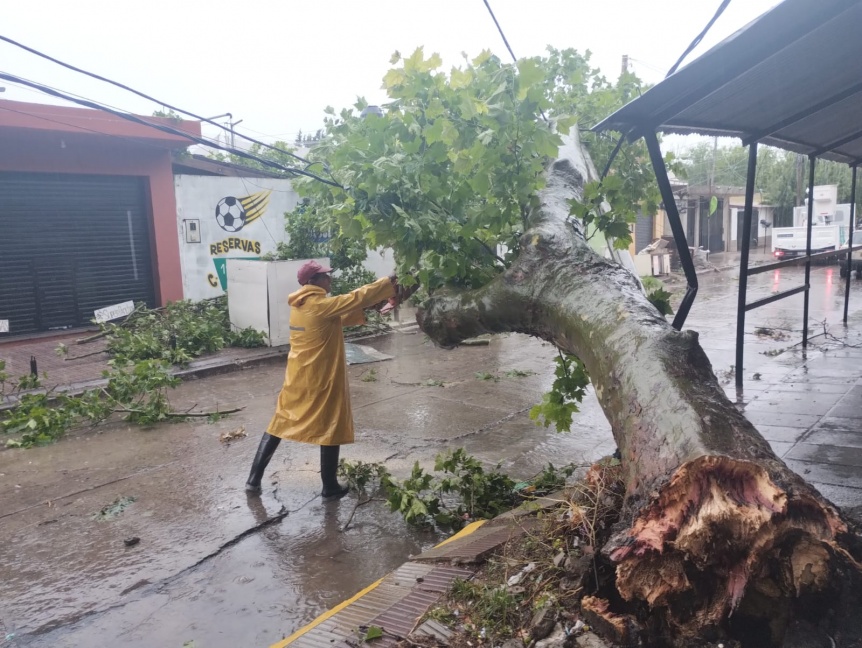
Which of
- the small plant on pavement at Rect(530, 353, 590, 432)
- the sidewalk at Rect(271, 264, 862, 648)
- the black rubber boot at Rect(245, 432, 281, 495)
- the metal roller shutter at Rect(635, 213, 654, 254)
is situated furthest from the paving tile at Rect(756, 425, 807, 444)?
the metal roller shutter at Rect(635, 213, 654, 254)

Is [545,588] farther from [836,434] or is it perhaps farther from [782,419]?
[782,419]

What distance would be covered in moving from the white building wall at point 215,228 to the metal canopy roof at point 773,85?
1038cm

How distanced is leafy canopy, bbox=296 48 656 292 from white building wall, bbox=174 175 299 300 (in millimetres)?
9786

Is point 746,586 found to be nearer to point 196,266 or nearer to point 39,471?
point 39,471

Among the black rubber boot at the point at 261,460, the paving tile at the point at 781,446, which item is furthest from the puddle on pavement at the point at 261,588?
the paving tile at the point at 781,446

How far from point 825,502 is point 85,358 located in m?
10.3

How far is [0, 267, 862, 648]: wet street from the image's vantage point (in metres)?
3.48

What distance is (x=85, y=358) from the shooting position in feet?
33.1

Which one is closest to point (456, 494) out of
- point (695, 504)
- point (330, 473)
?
point (330, 473)

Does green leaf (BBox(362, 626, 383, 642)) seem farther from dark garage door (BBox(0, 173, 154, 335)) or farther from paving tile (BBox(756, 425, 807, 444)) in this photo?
dark garage door (BBox(0, 173, 154, 335))

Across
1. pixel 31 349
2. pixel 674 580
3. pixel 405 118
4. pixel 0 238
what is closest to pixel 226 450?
pixel 405 118

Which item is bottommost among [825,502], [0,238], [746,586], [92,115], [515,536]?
[515,536]

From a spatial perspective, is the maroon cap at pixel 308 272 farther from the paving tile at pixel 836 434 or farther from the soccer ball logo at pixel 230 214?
the soccer ball logo at pixel 230 214

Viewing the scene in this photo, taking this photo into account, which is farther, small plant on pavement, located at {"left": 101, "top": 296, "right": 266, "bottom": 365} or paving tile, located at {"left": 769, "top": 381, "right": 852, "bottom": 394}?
small plant on pavement, located at {"left": 101, "top": 296, "right": 266, "bottom": 365}
